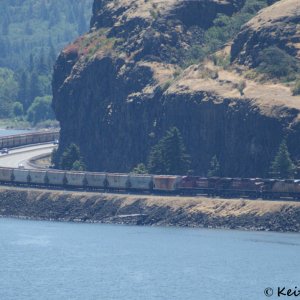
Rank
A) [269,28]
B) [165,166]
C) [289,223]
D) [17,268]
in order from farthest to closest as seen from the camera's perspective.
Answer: [269,28] → [165,166] → [289,223] → [17,268]

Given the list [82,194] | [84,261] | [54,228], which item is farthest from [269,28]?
[84,261]

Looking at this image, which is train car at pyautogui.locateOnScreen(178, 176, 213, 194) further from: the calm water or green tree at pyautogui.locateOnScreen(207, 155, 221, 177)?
the calm water

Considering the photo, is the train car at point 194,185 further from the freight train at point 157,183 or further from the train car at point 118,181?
the train car at point 118,181

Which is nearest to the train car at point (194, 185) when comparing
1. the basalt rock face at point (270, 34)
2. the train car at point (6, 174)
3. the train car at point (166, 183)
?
the train car at point (166, 183)

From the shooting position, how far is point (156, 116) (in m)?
196

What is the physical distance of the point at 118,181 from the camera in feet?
580

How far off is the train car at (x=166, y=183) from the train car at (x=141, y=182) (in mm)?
740

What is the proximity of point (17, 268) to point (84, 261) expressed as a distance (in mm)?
6567

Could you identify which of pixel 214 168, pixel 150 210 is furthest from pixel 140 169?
pixel 150 210

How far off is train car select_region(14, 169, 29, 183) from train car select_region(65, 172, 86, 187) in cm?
600

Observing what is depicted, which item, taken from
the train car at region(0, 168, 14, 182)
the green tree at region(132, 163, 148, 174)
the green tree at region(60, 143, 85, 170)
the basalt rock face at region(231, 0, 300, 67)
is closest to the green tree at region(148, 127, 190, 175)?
the green tree at region(132, 163, 148, 174)

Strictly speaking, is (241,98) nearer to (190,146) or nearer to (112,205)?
(190,146)

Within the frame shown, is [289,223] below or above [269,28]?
below

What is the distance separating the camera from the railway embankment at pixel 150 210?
160 meters
